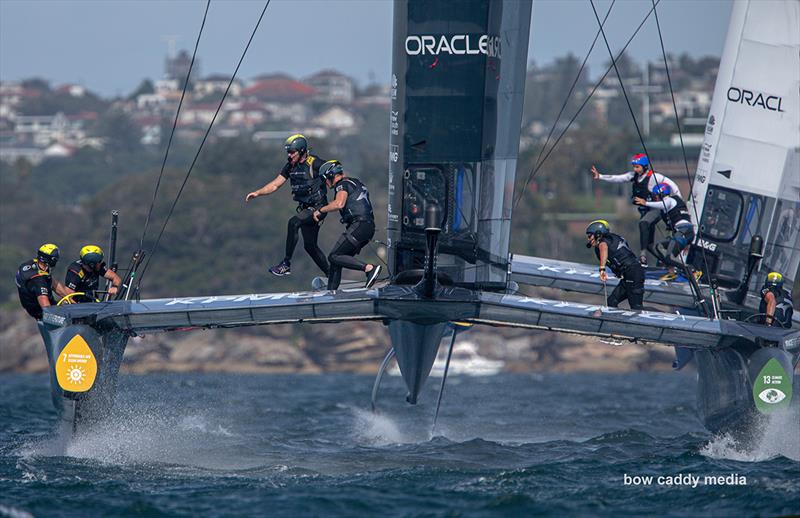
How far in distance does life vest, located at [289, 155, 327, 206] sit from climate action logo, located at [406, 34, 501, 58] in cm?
156

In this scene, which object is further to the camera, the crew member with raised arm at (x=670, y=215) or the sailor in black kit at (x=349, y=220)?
the crew member with raised arm at (x=670, y=215)

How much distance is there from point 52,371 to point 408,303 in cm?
299

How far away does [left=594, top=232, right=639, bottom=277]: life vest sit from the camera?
12.6 metres

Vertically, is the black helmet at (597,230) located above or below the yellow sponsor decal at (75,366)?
above

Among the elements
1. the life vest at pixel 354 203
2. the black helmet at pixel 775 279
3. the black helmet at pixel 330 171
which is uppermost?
the black helmet at pixel 330 171

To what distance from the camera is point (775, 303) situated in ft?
42.2

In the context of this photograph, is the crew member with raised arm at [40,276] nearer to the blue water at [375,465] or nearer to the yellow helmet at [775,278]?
the blue water at [375,465]

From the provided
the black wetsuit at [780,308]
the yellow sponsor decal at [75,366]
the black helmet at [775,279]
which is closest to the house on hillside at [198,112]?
the black helmet at [775,279]

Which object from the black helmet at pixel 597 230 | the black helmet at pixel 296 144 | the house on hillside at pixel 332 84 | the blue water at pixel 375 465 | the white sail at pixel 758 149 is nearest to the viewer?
A: the blue water at pixel 375 465

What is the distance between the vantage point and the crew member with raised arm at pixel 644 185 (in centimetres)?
1427

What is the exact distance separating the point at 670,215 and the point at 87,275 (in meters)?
6.06

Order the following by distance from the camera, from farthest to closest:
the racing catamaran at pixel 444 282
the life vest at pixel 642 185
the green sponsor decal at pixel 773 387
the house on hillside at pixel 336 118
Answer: the house on hillside at pixel 336 118
the life vest at pixel 642 185
the green sponsor decal at pixel 773 387
the racing catamaran at pixel 444 282

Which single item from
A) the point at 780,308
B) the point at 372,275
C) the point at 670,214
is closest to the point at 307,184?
the point at 372,275

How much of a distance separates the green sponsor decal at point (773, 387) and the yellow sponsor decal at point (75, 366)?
5.50m
